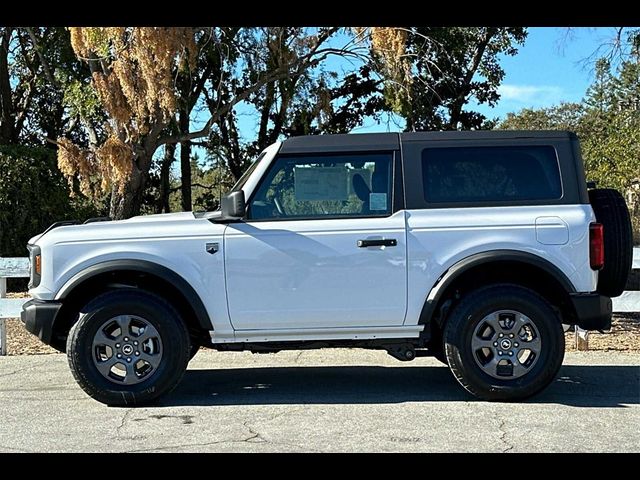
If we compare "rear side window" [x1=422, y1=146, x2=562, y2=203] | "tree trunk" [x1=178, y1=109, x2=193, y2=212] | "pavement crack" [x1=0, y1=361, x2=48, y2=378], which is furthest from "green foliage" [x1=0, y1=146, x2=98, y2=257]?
"rear side window" [x1=422, y1=146, x2=562, y2=203]

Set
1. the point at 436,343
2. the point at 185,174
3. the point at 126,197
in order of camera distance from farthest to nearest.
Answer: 1. the point at 185,174
2. the point at 126,197
3. the point at 436,343

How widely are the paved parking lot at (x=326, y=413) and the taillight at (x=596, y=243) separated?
1113 millimetres

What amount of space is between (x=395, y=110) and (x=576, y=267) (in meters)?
6.83

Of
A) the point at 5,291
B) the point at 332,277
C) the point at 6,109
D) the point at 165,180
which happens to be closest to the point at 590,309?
the point at 332,277

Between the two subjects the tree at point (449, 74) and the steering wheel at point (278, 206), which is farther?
the tree at point (449, 74)

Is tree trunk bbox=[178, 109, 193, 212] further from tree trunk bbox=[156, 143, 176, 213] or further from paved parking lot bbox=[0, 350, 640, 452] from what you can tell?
paved parking lot bbox=[0, 350, 640, 452]

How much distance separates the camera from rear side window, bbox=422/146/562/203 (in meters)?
6.68

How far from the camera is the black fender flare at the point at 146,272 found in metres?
6.46

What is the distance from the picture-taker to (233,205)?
21.3ft

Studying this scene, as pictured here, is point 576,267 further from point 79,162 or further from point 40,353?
point 79,162

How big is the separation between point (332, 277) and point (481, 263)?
44.3 inches

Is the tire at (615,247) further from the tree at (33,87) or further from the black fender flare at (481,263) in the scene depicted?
the tree at (33,87)

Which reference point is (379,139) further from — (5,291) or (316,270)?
(5,291)

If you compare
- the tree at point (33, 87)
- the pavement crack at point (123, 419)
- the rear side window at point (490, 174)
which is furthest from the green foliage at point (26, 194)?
the rear side window at point (490, 174)
